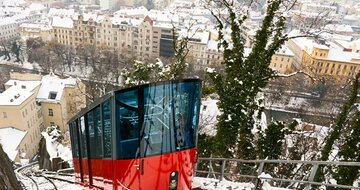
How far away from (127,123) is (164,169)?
94 cm

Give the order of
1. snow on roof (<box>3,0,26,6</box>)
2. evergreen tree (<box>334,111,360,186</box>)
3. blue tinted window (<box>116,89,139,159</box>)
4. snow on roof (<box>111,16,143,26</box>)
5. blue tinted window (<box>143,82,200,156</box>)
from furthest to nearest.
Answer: snow on roof (<box>3,0,26,6</box>) < snow on roof (<box>111,16,143,26</box>) < evergreen tree (<box>334,111,360,186</box>) < blue tinted window (<box>143,82,200,156</box>) < blue tinted window (<box>116,89,139,159</box>)

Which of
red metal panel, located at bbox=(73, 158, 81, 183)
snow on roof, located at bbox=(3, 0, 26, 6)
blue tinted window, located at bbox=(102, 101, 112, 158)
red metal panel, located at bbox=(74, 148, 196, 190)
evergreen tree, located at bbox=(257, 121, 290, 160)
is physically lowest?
snow on roof, located at bbox=(3, 0, 26, 6)

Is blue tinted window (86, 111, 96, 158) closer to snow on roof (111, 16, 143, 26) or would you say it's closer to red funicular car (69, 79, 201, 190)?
red funicular car (69, 79, 201, 190)

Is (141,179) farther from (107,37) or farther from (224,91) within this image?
(107,37)

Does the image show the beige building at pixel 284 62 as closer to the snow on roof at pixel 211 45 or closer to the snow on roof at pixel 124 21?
the snow on roof at pixel 211 45

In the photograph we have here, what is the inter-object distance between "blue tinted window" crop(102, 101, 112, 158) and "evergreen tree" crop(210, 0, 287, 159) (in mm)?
6910

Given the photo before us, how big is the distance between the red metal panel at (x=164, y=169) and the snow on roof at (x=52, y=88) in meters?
28.3

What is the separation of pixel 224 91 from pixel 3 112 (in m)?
23.2

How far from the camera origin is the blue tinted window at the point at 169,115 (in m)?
4.60

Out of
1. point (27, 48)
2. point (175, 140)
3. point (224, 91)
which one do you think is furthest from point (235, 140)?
point (27, 48)

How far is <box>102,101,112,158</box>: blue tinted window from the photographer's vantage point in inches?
184

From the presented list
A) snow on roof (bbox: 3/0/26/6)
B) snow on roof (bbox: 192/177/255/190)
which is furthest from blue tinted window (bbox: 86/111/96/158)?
snow on roof (bbox: 3/0/26/6)

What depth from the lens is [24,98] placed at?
28219 mm

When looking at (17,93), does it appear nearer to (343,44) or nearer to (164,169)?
(164,169)
